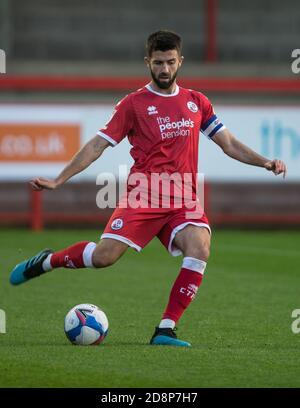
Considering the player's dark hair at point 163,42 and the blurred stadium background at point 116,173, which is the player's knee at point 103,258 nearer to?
the blurred stadium background at point 116,173

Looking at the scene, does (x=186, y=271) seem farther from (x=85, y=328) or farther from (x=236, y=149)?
(x=236, y=149)

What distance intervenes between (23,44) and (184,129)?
1336 cm

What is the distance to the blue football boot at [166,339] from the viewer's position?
24.4 feet

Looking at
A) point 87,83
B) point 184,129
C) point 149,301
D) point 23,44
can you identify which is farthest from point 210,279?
point 23,44

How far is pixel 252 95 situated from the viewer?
19.6m

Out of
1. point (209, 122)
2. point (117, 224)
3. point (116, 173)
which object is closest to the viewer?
point (117, 224)

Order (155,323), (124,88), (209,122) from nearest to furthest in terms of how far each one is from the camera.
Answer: (209,122) < (155,323) < (124,88)

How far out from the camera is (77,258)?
770cm

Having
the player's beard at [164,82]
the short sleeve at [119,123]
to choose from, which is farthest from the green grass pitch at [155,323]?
the player's beard at [164,82]

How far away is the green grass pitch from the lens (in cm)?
638

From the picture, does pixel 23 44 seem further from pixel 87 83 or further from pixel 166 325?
pixel 166 325

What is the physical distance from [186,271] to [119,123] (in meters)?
1.11

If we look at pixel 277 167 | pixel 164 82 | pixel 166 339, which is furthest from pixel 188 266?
pixel 164 82

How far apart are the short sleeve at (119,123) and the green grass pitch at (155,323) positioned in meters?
1.39
